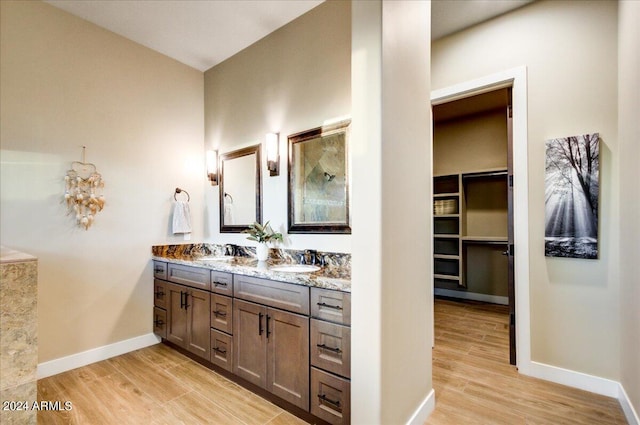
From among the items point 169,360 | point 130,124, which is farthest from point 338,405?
point 130,124

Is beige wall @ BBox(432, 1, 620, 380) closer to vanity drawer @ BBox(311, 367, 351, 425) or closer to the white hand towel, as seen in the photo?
vanity drawer @ BBox(311, 367, 351, 425)

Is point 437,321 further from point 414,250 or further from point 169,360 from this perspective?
point 169,360

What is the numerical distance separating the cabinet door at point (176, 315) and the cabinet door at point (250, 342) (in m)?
0.73

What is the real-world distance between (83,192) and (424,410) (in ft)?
9.96

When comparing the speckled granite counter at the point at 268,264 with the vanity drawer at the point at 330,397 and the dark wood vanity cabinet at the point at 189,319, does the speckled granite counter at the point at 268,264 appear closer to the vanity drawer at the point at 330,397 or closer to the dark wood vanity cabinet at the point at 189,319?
the dark wood vanity cabinet at the point at 189,319

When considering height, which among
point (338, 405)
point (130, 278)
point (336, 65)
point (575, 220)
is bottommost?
point (338, 405)

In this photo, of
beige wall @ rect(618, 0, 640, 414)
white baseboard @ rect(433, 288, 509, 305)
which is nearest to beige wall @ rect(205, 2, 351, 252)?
beige wall @ rect(618, 0, 640, 414)

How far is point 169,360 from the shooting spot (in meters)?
2.66

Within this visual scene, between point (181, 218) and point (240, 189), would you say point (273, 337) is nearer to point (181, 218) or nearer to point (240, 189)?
point (240, 189)

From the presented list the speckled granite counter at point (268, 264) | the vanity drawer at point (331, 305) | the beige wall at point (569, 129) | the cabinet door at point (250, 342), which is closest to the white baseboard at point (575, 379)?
the beige wall at point (569, 129)

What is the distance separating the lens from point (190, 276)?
8.59 ft

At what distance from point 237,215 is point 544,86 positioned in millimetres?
2802

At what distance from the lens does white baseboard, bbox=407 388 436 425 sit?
5.57 ft

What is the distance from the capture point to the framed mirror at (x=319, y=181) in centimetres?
236
